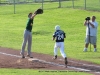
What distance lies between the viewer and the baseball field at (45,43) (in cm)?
1919

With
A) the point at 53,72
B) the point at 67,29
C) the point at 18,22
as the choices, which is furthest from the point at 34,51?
the point at 18,22

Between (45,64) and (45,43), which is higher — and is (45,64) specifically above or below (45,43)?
above

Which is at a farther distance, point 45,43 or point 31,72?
point 45,43

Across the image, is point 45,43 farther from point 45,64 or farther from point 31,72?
point 31,72

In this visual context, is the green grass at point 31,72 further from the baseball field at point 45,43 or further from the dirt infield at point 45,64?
the dirt infield at point 45,64

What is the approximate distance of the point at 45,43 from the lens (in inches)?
1218

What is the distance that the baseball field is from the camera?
63.0ft

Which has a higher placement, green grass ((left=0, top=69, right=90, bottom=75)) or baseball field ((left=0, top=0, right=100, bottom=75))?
green grass ((left=0, top=69, right=90, bottom=75))

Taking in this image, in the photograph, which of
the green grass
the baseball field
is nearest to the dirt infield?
the baseball field

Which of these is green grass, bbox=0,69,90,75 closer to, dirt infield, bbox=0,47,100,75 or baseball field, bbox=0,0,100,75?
baseball field, bbox=0,0,100,75

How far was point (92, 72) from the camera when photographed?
60.2 feet

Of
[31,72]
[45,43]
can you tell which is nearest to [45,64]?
A: [31,72]

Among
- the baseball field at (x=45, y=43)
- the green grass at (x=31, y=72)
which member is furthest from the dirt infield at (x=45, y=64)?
the green grass at (x=31, y=72)

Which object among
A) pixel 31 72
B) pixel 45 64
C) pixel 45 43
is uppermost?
pixel 31 72
